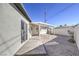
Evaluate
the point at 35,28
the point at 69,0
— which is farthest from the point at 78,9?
the point at 35,28

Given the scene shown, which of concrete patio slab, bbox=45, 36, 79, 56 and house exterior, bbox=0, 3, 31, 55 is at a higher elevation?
house exterior, bbox=0, 3, 31, 55

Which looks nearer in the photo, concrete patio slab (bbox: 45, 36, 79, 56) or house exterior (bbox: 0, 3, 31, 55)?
house exterior (bbox: 0, 3, 31, 55)

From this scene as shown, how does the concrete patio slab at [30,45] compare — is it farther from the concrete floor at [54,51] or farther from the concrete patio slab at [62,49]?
the concrete patio slab at [62,49]

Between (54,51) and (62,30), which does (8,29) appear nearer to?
(54,51)

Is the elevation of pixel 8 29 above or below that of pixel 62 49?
above

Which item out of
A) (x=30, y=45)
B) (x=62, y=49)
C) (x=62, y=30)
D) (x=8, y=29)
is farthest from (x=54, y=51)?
(x=62, y=30)

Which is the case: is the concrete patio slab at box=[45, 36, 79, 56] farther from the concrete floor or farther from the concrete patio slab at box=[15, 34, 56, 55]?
the concrete patio slab at box=[15, 34, 56, 55]

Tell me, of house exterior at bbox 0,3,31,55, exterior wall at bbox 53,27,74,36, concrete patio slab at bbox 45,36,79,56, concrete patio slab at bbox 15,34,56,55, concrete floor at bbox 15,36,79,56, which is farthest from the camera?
exterior wall at bbox 53,27,74,36

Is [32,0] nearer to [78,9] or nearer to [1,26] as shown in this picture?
[1,26]

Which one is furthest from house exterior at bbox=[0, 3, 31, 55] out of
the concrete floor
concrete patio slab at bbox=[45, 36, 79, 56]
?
concrete patio slab at bbox=[45, 36, 79, 56]

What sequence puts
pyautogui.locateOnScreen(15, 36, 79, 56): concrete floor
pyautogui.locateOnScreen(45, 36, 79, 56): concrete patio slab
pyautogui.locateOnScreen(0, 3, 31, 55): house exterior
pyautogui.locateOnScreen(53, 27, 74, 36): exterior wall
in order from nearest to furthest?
1. pyautogui.locateOnScreen(0, 3, 31, 55): house exterior
2. pyautogui.locateOnScreen(15, 36, 79, 56): concrete floor
3. pyautogui.locateOnScreen(45, 36, 79, 56): concrete patio slab
4. pyautogui.locateOnScreen(53, 27, 74, 36): exterior wall

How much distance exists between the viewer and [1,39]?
269 cm

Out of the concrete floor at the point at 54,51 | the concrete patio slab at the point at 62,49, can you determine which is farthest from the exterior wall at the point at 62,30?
the concrete floor at the point at 54,51

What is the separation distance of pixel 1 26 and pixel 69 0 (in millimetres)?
1833
